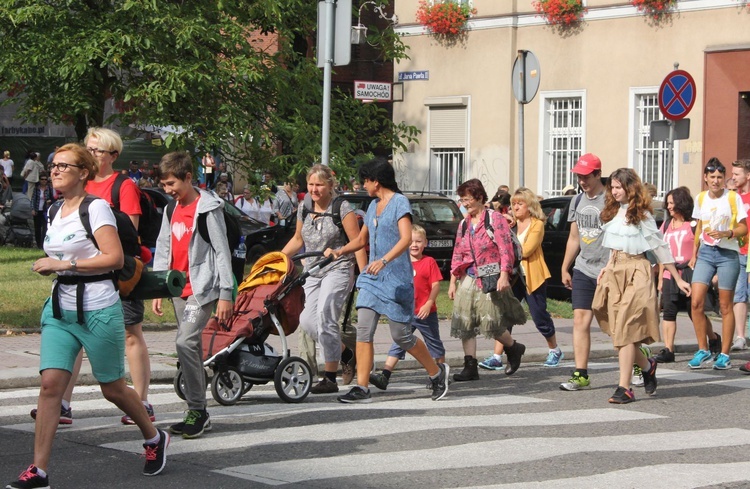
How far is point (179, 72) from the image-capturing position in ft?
64.0

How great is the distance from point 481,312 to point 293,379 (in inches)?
92.2

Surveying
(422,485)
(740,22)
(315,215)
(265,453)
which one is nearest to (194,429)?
(265,453)

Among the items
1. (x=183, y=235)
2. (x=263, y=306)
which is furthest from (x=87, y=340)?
(x=263, y=306)

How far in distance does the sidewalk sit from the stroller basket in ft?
5.80

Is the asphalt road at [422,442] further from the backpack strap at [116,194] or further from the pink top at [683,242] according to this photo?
the pink top at [683,242]

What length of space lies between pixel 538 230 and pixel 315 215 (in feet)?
10.9

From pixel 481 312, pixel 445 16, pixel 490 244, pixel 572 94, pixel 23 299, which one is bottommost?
pixel 23 299

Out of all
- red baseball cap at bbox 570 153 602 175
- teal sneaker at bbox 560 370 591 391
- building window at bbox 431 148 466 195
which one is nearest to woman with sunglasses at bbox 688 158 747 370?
red baseball cap at bbox 570 153 602 175

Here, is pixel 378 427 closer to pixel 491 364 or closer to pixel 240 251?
pixel 240 251

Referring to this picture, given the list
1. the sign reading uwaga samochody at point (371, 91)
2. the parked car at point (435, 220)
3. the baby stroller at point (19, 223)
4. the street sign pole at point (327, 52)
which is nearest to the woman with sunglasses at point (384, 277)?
the street sign pole at point (327, 52)

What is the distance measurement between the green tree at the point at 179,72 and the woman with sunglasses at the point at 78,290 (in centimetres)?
1256

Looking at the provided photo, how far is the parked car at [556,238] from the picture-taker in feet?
63.9

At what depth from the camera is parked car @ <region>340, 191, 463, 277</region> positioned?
73.9 feet

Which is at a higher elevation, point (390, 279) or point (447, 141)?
point (447, 141)
